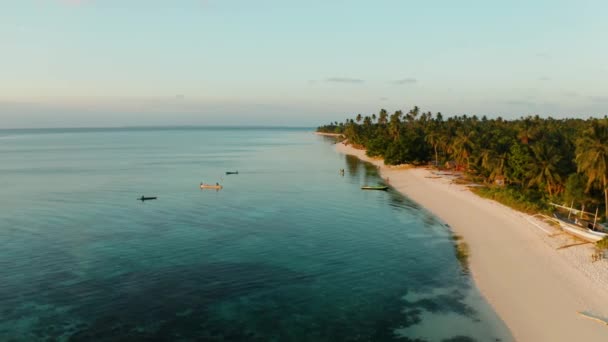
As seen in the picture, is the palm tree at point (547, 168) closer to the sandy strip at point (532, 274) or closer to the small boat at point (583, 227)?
the sandy strip at point (532, 274)

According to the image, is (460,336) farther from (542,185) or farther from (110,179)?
(110,179)

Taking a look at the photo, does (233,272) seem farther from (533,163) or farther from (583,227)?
(533,163)

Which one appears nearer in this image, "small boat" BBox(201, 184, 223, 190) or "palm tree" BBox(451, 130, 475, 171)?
"small boat" BBox(201, 184, 223, 190)

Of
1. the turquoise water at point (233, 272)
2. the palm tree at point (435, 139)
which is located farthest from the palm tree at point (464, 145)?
the turquoise water at point (233, 272)

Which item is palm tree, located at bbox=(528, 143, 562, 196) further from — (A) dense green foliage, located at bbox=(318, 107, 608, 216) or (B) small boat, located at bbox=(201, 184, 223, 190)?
(B) small boat, located at bbox=(201, 184, 223, 190)

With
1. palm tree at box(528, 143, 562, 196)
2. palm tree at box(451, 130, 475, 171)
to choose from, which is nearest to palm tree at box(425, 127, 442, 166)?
palm tree at box(451, 130, 475, 171)

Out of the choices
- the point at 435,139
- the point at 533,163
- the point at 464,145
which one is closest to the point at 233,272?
the point at 533,163
